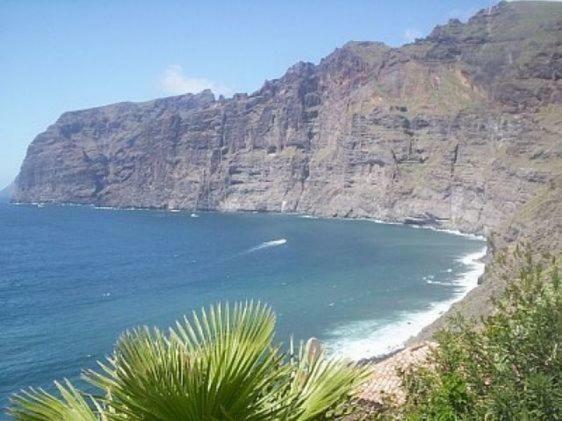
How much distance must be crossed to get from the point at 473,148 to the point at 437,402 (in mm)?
142537

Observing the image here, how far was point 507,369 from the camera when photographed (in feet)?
26.7

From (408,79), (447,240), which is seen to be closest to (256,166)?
(408,79)

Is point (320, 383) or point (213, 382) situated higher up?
point (213, 382)

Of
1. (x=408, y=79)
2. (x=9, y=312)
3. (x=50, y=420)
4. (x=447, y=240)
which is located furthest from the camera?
(x=408, y=79)

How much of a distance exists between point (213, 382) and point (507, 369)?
524 cm

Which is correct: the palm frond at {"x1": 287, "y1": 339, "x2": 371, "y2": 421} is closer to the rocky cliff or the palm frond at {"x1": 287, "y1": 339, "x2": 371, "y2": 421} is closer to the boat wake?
the boat wake

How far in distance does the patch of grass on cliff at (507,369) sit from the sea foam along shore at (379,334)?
33984 mm

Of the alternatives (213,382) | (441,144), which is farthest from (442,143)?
(213,382)

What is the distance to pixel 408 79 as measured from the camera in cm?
18750

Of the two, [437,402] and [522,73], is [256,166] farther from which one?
[437,402]

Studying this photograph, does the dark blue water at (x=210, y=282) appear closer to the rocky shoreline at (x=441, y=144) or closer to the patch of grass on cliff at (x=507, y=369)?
the rocky shoreline at (x=441, y=144)

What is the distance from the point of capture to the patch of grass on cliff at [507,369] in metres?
7.09

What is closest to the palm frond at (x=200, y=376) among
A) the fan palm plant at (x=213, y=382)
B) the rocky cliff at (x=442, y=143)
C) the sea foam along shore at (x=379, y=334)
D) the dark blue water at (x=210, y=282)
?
the fan palm plant at (x=213, y=382)

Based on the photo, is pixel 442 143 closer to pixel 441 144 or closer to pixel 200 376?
pixel 441 144
